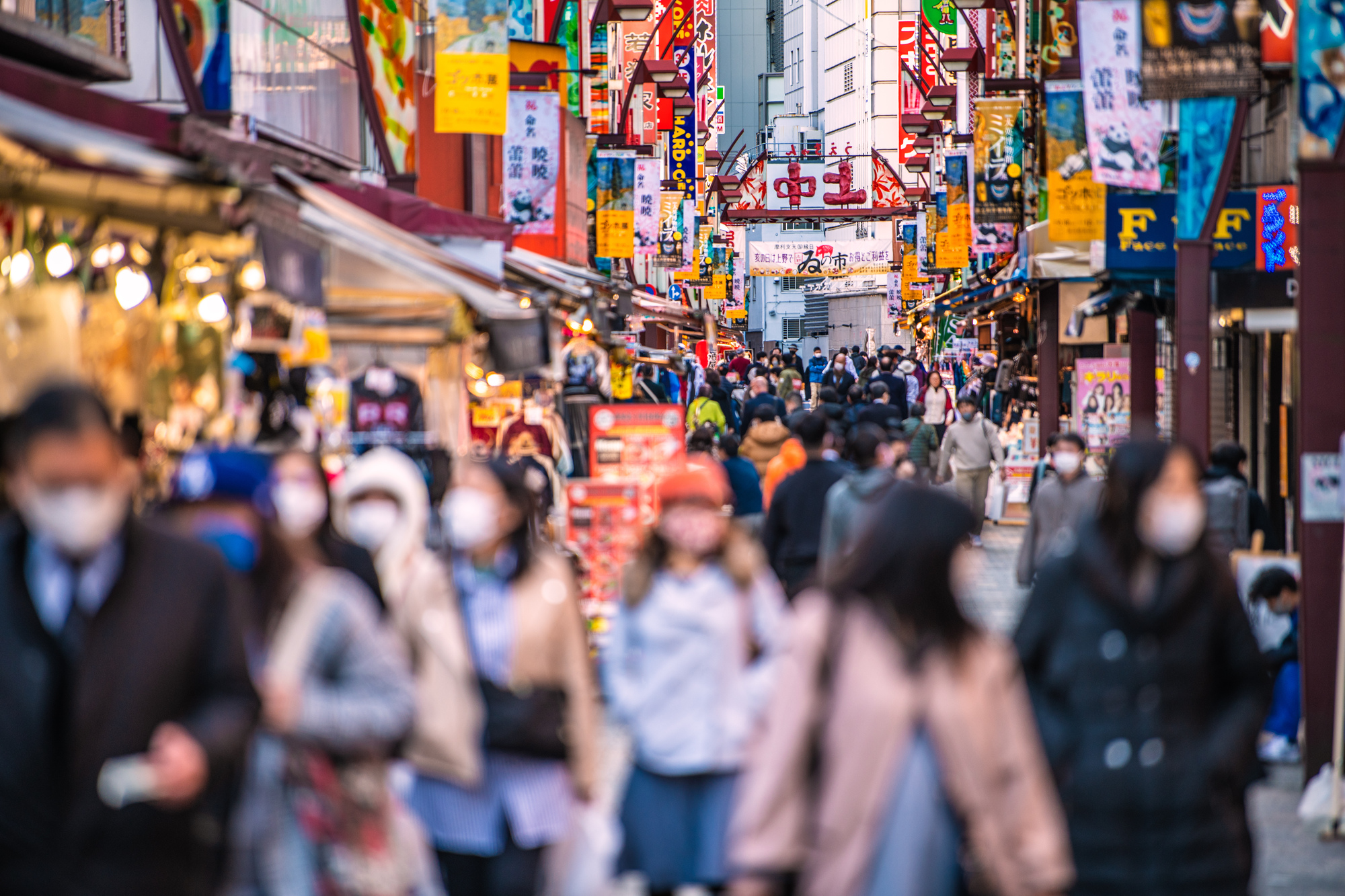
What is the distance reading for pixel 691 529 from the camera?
18.3 feet

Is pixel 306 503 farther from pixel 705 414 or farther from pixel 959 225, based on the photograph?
pixel 959 225

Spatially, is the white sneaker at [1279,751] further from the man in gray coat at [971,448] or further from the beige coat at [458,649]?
the man in gray coat at [971,448]

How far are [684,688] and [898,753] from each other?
174cm

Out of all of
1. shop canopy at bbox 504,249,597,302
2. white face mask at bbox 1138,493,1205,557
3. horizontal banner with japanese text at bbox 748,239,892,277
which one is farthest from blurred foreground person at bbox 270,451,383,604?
horizontal banner with japanese text at bbox 748,239,892,277

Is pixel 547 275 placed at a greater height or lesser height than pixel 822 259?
lesser

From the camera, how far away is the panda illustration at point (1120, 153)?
1448 centimetres

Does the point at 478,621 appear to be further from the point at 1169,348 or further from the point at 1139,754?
the point at 1169,348

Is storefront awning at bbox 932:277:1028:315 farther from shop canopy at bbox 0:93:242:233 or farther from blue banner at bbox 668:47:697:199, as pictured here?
shop canopy at bbox 0:93:242:233

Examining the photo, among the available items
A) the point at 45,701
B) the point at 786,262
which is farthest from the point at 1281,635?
the point at 786,262

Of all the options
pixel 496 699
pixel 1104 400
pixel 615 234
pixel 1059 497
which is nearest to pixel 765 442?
pixel 1059 497

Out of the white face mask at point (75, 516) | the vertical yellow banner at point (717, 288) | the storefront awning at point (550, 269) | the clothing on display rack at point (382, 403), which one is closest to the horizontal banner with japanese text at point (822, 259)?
the vertical yellow banner at point (717, 288)

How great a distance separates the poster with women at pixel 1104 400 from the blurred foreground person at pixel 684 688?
13.1 metres

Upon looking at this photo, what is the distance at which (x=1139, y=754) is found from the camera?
435cm

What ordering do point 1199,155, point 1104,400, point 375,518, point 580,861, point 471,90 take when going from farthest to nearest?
point 1104,400 < point 471,90 < point 1199,155 < point 375,518 < point 580,861
